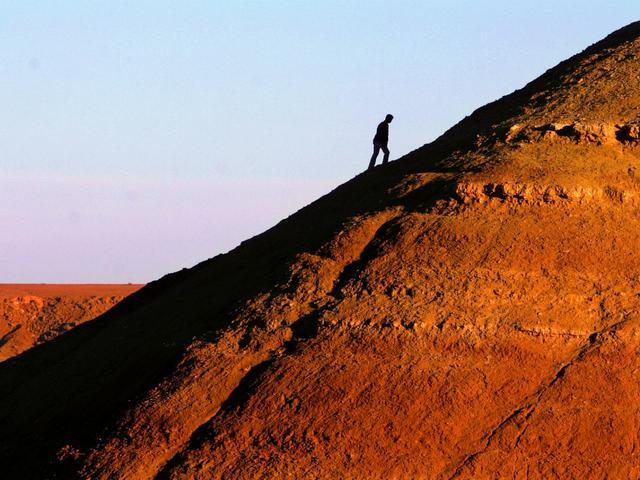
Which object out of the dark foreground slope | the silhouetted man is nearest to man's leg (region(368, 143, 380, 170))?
the silhouetted man

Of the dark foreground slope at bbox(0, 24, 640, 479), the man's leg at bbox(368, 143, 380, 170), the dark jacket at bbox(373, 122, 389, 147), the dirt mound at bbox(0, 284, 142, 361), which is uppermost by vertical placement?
the dark jacket at bbox(373, 122, 389, 147)

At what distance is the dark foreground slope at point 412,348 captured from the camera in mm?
10875

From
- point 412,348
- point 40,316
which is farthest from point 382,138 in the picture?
point 40,316

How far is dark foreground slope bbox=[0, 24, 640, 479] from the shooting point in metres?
10.9

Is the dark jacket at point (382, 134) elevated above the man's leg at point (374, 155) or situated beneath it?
elevated above

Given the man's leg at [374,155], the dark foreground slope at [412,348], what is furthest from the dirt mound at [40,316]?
the dark foreground slope at [412,348]

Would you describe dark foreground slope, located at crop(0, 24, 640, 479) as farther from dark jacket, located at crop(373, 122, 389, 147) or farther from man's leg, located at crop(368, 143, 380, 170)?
dark jacket, located at crop(373, 122, 389, 147)

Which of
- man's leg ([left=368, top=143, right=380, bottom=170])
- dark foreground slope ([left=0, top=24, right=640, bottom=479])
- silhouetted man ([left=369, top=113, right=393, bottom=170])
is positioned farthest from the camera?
silhouetted man ([left=369, top=113, right=393, bottom=170])

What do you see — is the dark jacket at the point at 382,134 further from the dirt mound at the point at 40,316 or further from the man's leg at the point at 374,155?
the dirt mound at the point at 40,316

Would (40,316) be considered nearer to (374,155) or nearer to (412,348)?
(374,155)

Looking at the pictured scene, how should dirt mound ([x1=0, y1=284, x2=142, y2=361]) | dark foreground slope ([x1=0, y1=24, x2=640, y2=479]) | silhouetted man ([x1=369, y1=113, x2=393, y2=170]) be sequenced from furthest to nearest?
dirt mound ([x1=0, y1=284, x2=142, y2=361])
silhouetted man ([x1=369, y1=113, x2=393, y2=170])
dark foreground slope ([x1=0, y1=24, x2=640, y2=479])

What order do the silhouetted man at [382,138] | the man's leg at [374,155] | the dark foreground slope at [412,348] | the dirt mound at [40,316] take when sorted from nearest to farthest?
the dark foreground slope at [412,348]
the man's leg at [374,155]
the silhouetted man at [382,138]
the dirt mound at [40,316]

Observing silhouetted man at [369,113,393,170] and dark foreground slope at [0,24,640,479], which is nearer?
dark foreground slope at [0,24,640,479]

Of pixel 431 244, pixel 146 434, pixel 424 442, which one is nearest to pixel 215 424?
pixel 146 434
